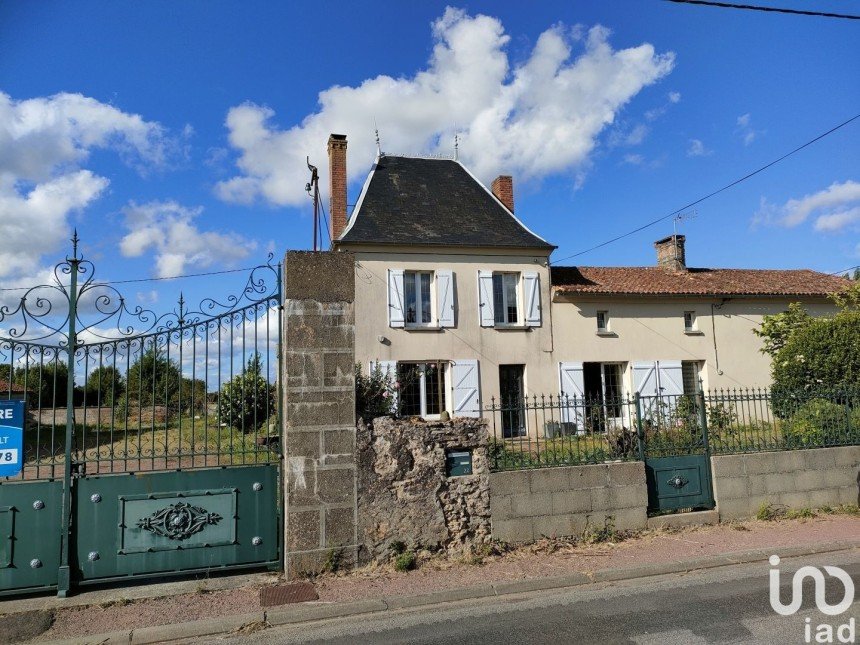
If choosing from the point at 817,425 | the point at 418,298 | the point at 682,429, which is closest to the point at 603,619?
the point at 682,429

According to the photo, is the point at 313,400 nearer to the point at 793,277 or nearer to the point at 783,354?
the point at 783,354

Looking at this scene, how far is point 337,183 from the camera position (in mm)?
17672

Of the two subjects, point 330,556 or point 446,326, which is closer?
point 330,556

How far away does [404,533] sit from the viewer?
21.0 feet

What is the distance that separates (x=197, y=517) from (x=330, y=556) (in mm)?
1389

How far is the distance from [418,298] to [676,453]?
994cm

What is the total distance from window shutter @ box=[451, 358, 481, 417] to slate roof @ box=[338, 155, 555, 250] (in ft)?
11.2

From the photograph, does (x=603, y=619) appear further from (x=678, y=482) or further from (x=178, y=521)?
(x=178, y=521)

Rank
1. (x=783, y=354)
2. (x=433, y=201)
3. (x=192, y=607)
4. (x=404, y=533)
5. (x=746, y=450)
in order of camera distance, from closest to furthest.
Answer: (x=192, y=607) → (x=404, y=533) → (x=746, y=450) → (x=783, y=354) → (x=433, y=201)

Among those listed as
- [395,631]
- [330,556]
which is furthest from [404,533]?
[395,631]

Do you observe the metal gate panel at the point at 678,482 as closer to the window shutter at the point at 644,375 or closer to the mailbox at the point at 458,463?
the mailbox at the point at 458,463

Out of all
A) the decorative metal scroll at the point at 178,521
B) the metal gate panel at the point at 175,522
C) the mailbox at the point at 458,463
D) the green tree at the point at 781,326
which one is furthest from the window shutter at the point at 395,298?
the decorative metal scroll at the point at 178,521

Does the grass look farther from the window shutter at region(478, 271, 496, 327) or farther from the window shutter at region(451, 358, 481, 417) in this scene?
the window shutter at region(478, 271, 496, 327)

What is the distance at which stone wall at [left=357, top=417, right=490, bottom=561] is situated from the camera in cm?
633
